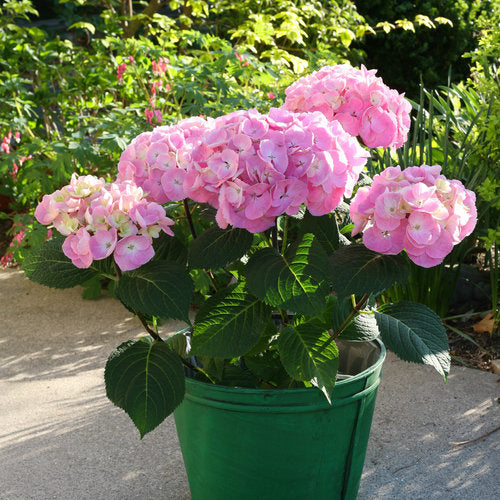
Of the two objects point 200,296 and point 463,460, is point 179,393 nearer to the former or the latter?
point 463,460

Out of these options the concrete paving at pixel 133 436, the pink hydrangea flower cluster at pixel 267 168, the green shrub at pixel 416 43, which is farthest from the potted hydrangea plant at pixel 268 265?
the green shrub at pixel 416 43

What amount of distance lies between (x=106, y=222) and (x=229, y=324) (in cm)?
36

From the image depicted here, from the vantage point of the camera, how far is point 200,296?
11.1ft

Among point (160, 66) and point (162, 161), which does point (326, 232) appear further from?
point (160, 66)

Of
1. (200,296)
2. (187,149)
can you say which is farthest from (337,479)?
(200,296)

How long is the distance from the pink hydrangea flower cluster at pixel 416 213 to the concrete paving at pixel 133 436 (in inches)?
39.5

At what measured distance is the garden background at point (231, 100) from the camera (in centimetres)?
294

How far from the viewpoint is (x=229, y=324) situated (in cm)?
154

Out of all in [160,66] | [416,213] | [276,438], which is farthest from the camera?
[160,66]

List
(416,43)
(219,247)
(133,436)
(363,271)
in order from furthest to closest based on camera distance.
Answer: (416,43) < (133,436) < (219,247) < (363,271)

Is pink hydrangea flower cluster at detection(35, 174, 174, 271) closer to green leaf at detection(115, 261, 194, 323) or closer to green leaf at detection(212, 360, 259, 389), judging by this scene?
green leaf at detection(115, 261, 194, 323)

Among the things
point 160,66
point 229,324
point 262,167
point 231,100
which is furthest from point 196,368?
point 160,66

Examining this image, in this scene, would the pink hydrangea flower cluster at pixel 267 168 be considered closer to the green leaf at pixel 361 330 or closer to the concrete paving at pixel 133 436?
the green leaf at pixel 361 330

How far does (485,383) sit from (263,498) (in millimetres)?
1301
